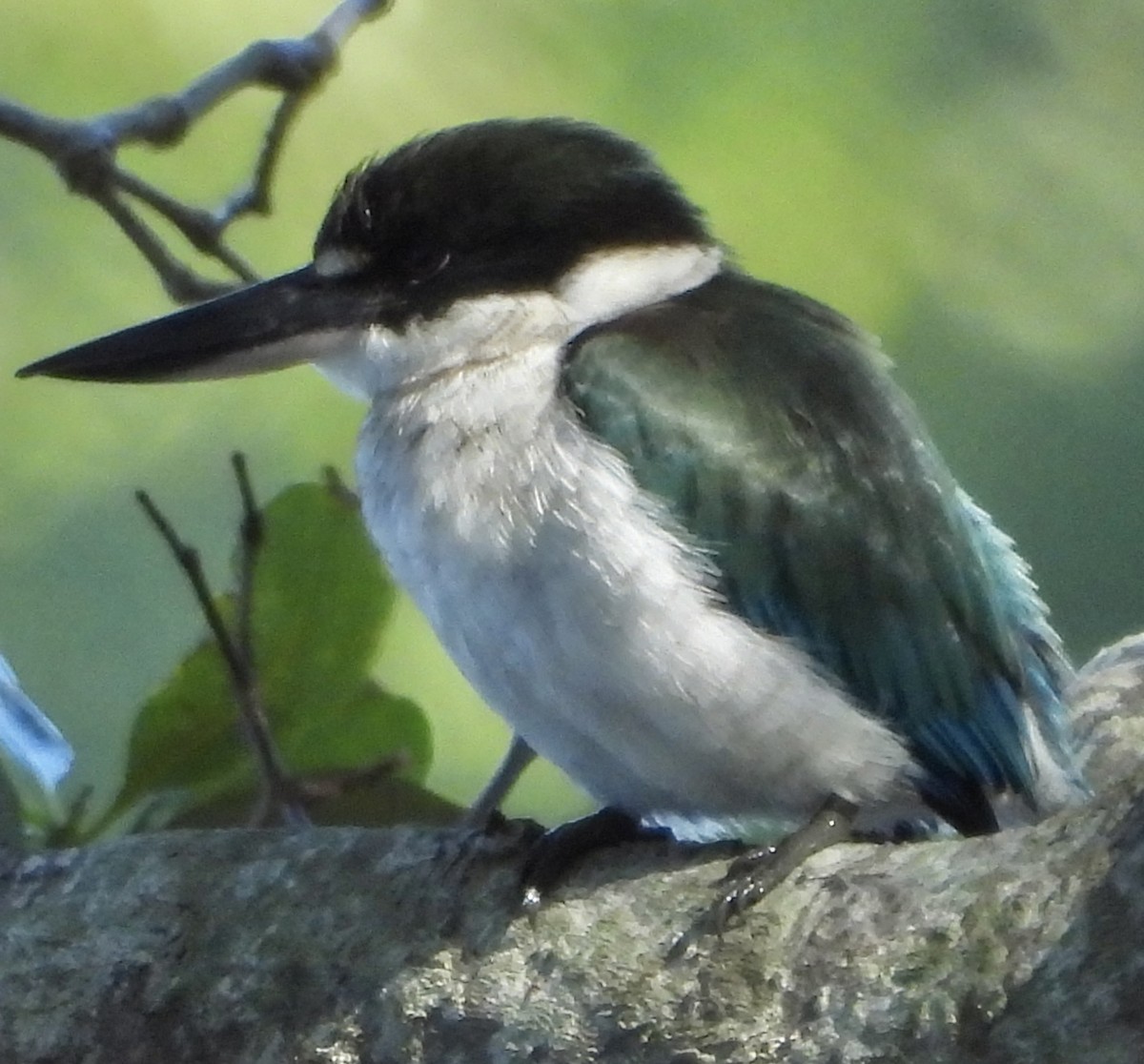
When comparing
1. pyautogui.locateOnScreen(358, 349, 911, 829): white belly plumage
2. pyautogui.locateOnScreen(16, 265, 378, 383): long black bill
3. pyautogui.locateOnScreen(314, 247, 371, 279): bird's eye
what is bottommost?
pyautogui.locateOnScreen(358, 349, 911, 829): white belly plumage

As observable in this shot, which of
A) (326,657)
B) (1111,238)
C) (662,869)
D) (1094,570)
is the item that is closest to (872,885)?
(662,869)

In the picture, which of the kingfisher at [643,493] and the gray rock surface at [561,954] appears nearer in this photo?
the gray rock surface at [561,954]

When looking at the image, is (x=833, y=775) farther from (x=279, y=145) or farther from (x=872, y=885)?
(x=279, y=145)

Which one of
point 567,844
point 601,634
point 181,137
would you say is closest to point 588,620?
point 601,634

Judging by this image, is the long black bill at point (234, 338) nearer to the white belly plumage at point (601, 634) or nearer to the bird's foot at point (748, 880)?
the white belly plumage at point (601, 634)

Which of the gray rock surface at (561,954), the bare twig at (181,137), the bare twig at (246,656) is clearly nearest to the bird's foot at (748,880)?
the gray rock surface at (561,954)

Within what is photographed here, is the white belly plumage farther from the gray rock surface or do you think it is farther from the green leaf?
the green leaf

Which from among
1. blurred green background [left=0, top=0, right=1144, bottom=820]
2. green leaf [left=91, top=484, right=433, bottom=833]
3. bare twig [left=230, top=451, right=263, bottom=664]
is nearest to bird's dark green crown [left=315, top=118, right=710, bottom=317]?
bare twig [left=230, top=451, right=263, bottom=664]
